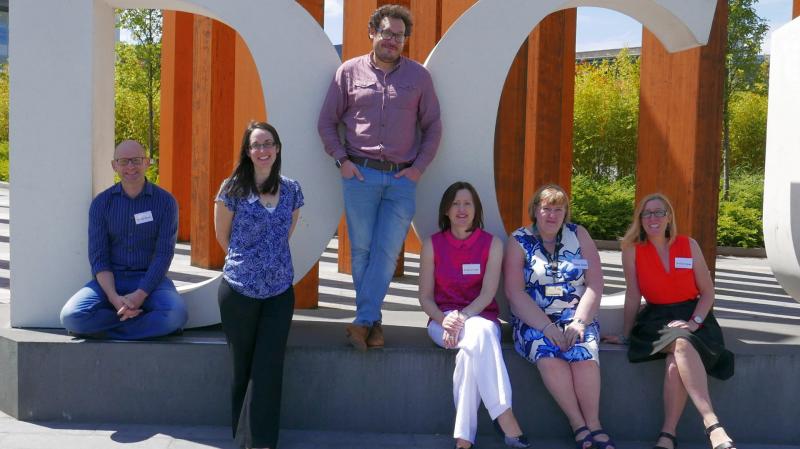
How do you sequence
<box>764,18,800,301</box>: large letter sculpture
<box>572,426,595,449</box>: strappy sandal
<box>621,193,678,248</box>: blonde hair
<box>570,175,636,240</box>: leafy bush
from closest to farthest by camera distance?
<box>572,426,595,449</box>: strappy sandal → <box>621,193,678,248</box>: blonde hair → <box>764,18,800,301</box>: large letter sculpture → <box>570,175,636,240</box>: leafy bush

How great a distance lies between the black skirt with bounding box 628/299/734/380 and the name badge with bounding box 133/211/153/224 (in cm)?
261

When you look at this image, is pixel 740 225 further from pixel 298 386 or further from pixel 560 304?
pixel 298 386

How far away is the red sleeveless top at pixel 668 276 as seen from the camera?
4.36 m

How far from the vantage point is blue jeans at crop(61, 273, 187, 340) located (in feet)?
13.9

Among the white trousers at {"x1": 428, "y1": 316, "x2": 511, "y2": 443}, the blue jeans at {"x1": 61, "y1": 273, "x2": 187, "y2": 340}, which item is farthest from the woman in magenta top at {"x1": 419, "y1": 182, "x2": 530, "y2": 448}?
the blue jeans at {"x1": 61, "y1": 273, "x2": 187, "y2": 340}

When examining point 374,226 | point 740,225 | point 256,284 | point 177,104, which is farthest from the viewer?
point 740,225

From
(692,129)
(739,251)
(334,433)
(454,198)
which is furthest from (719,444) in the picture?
(739,251)

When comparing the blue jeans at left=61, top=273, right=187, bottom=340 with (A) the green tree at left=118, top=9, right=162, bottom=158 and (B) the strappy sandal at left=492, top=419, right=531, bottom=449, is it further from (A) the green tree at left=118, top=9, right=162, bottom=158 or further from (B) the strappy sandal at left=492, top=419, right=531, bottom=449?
(A) the green tree at left=118, top=9, right=162, bottom=158

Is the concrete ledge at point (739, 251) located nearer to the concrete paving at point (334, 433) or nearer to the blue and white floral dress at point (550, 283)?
the concrete paving at point (334, 433)

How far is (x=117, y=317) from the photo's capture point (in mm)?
4277

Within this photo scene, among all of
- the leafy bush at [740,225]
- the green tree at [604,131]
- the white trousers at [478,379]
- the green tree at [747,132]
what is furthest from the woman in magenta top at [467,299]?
the green tree at [747,132]

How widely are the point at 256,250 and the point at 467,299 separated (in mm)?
1123

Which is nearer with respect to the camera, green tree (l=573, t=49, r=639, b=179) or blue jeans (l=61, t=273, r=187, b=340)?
blue jeans (l=61, t=273, r=187, b=340)

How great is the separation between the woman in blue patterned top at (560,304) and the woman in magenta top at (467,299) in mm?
149
